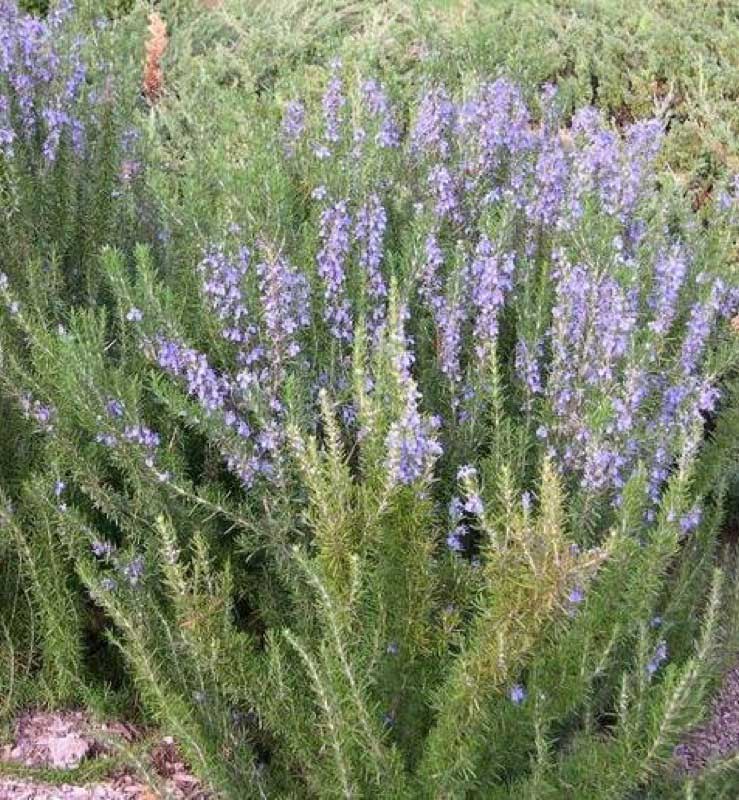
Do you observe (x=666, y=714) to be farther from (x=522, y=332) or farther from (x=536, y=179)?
(x=536, y=179)

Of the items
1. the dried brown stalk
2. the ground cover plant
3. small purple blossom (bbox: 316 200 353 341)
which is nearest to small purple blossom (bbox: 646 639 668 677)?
the ground cover plant

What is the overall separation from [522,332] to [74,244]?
1276mm

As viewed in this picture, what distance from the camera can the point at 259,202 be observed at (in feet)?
8.25

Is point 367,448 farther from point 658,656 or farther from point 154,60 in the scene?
point 154,60

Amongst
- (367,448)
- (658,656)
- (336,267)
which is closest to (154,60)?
(336,267)

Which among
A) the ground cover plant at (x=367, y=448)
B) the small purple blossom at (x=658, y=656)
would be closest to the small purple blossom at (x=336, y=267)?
the ground cover plant at (x=367, y=448)

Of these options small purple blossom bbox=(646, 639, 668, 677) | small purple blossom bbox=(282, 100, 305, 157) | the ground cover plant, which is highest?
small purple blossom bbox=(282, 100, 305, 157)

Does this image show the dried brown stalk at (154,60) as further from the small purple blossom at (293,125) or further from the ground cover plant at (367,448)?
the small purple blossom at (293,125)

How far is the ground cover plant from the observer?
6.21 ft

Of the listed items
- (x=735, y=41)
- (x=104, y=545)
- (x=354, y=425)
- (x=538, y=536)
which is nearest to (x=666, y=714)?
(x=538, y=536)

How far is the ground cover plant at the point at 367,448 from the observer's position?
1892 millimetres

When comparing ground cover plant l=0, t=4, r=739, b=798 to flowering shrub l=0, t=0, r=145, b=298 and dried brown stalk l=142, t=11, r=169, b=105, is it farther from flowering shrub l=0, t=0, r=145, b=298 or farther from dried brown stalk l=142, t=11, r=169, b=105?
dried brown stalk l=142, t=11, r=169, b=105

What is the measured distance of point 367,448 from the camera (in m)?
1.97

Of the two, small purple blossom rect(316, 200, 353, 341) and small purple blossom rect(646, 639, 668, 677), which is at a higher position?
small purple blossom rect(316, 200, 353, 341)
